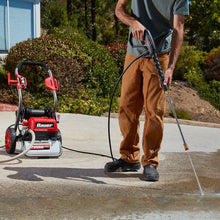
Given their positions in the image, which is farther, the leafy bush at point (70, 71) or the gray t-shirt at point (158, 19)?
the leafy bush at point (70, 71)

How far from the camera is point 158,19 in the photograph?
3775 millimetres

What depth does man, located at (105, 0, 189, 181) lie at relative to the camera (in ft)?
12.1

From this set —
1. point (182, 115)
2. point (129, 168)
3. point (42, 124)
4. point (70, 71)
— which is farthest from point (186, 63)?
point (129, 168)

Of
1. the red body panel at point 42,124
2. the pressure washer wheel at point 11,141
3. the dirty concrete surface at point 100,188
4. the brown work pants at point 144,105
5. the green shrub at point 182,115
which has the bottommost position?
the green shrub at point 182,115

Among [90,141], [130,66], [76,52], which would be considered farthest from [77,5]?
[130,66]

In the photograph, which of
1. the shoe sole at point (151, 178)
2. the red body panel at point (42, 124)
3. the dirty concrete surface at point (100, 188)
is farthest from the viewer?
the red body panel at point (42, 124)

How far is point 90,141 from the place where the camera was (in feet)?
19.5

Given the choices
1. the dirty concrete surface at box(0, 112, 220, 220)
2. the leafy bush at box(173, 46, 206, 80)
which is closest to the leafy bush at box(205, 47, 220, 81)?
the leafy bush at box(173, 46, 206, 80)

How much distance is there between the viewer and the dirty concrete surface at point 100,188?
9.96 feet

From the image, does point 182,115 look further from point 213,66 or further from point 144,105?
point 144,105

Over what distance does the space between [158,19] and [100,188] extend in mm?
1666

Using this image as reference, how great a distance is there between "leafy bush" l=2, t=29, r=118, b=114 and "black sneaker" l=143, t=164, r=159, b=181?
4589mm

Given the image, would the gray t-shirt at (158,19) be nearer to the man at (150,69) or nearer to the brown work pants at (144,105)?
the man at (150,69)

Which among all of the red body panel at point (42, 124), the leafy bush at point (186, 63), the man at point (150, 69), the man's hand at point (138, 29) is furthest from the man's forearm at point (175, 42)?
the leafy bush at point (186, 63)
